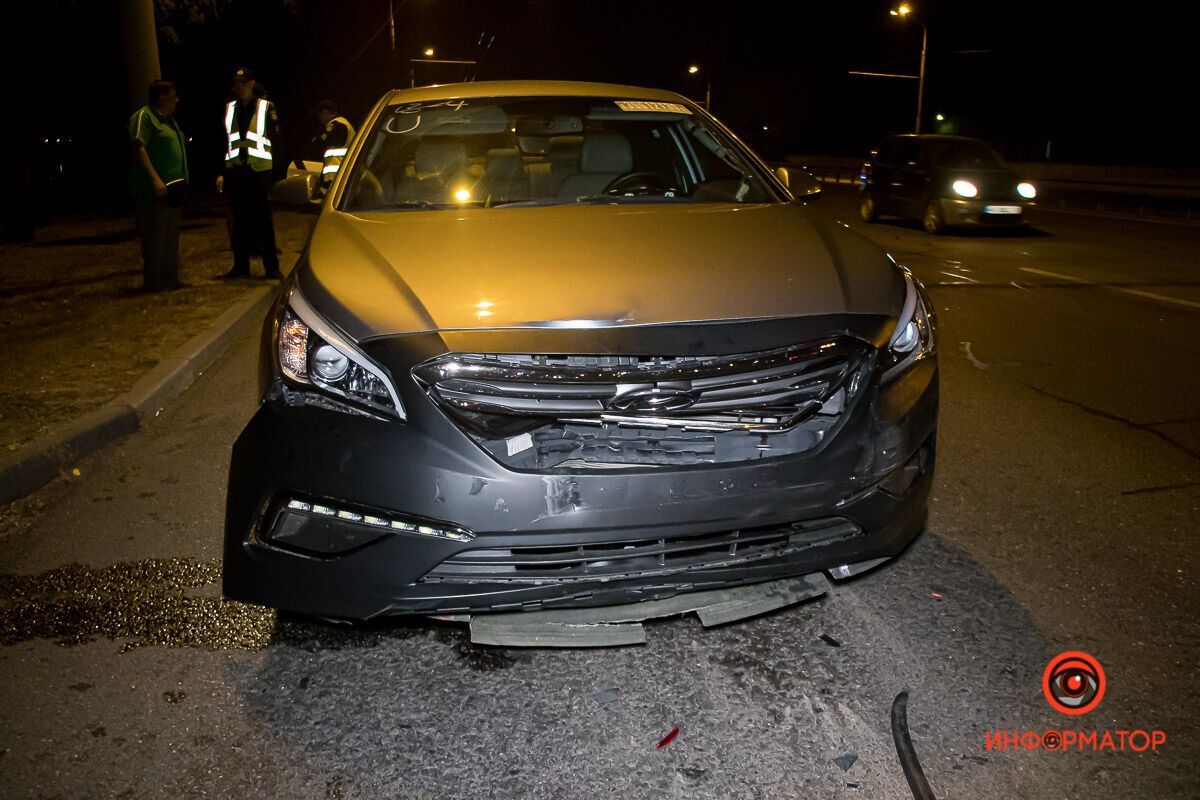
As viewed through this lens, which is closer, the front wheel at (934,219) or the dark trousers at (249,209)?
the dark trousers at (249,209)

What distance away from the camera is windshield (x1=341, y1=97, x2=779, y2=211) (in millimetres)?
4605

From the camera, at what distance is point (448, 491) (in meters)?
2.72

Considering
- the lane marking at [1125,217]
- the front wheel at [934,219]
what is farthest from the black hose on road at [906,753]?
the lane marking at [1125,217]

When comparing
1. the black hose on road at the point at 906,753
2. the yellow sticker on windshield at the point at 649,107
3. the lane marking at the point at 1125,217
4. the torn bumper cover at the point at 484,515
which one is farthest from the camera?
the lane marking at the point at 1125,217

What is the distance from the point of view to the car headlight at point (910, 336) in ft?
10.2

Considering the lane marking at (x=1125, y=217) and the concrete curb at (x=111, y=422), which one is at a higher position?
the concrete curb at (x=111, y=422)

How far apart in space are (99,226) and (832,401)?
61.1 feet

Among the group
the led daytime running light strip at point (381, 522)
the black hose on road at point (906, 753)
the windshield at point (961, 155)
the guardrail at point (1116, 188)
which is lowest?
the guardrail at point (1116, 188)

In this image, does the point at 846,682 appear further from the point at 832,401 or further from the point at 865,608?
the point at 832,401

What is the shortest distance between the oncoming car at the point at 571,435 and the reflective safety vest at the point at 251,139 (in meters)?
8.56

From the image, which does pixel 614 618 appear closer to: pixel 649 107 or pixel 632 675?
pixel 632 675

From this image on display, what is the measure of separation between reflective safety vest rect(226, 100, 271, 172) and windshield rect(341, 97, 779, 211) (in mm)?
6640

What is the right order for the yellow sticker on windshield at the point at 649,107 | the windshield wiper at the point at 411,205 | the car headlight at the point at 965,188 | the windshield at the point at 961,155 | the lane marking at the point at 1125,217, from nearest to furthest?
the windshield wiper at the point at 411,205, the yellow sticker on windshield at the point at 649,107, the car headlight at the point at 965,188, the windshield at the point at 961,155, the lane marking at the point at 1125,217

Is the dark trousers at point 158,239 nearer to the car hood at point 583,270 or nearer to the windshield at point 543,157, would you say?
the windshield at point 543,157
